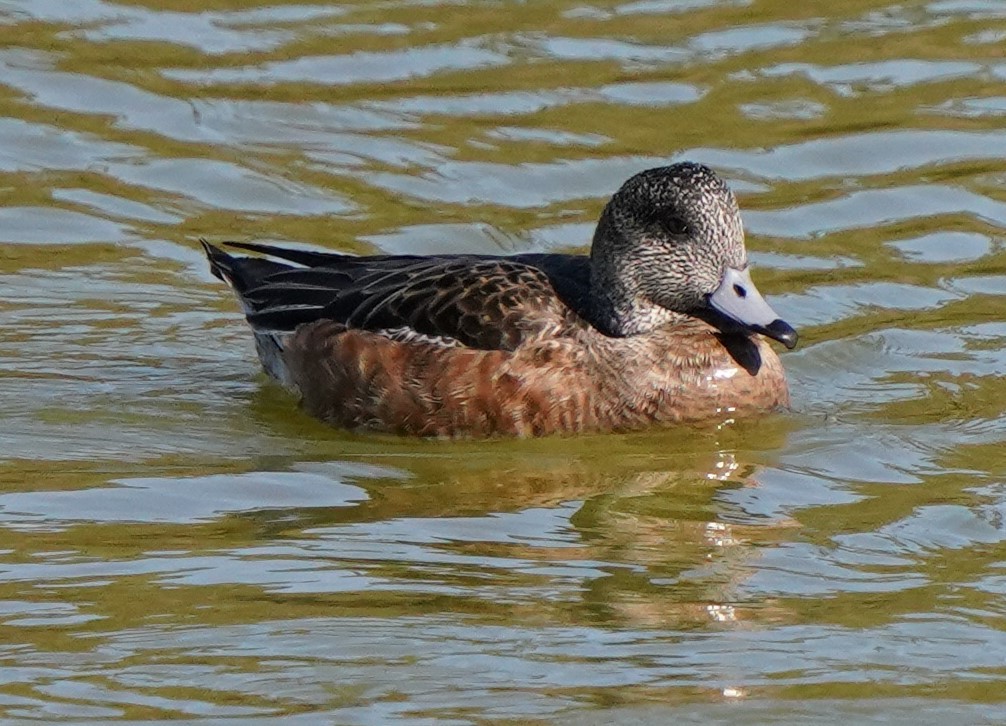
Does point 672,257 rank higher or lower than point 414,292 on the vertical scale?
higher

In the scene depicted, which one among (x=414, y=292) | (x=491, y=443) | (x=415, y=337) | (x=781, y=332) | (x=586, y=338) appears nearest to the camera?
(x=781, y=332)

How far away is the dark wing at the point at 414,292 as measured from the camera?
916 cm

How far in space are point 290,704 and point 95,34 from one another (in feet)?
27.5

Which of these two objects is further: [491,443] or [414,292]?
[414,292]

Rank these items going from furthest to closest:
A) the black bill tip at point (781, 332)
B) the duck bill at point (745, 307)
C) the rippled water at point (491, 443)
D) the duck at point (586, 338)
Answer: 1. the duck at point (586, 338)
2. the duck bill at point (745, 307)
3. the black bill tip at point (781, 332)
4. the rippled water at point (491, 443)

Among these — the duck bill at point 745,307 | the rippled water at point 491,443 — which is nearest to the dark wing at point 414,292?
the rippled water at point 491,443

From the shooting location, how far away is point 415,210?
11.7 m

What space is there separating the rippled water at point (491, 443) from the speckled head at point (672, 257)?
0.55 metres

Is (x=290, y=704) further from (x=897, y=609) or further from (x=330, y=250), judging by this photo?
(x=330, y=250)

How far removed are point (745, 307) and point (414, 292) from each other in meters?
1.42

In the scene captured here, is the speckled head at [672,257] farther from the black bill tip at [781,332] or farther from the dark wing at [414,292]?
the dark wing at [414,292]

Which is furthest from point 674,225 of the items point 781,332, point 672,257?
point 781,332

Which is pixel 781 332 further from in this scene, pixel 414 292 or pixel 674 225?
pixel 414 292

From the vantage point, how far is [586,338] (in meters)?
9.20
